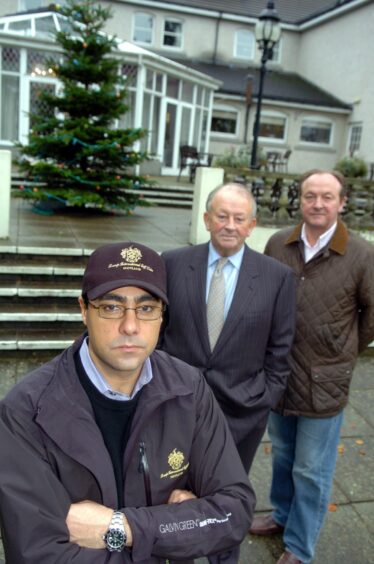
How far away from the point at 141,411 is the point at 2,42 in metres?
17.5

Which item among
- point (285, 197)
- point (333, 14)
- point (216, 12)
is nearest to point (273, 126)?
point (333, 14)

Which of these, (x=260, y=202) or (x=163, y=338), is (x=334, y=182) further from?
(x=260, y=202)

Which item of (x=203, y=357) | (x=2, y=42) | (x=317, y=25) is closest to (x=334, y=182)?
(x=203, y=357)

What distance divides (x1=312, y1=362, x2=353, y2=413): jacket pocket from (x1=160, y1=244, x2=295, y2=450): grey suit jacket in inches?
6.8

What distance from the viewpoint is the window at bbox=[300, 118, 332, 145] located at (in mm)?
24266

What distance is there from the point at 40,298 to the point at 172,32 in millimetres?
23062

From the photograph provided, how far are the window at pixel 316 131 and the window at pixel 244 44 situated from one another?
5475 mm

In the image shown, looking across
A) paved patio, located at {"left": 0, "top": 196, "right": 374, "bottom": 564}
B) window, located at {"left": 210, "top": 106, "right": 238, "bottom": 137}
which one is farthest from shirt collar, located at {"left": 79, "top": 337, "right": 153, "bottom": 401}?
window, located at {"left": 210, "top": 106, "right": 238, "bottom": 137}

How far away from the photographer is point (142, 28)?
24.9 meters

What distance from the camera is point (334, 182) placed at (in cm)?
268

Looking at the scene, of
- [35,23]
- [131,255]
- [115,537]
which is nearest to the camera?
[115,537]

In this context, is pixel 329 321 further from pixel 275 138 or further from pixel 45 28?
pixel 275 138

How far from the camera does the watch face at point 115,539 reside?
1.48 metres

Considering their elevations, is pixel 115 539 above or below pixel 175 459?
below
